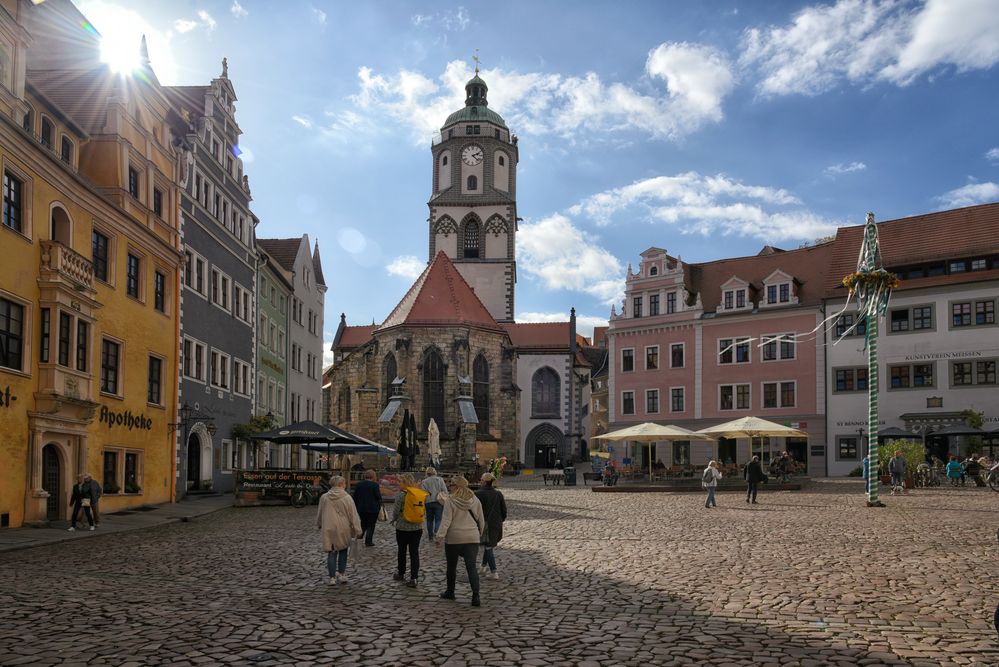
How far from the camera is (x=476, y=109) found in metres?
84.8

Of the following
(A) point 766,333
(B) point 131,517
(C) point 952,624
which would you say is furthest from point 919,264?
(C) point 952,624

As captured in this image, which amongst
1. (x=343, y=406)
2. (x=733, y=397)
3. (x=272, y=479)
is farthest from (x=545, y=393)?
(x=272, y=479)

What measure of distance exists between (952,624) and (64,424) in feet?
66.1

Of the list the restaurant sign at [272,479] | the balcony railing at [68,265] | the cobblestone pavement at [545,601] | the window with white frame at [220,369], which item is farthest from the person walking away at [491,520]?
the window with white frame at [220,369]

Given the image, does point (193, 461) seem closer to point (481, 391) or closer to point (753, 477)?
point (753, 477)

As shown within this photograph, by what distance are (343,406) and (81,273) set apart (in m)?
43.3

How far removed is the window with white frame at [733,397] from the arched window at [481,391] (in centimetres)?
1553

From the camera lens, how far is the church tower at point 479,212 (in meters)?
81.6

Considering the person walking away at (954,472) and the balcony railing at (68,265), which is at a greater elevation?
the balcony railing at (68,265)

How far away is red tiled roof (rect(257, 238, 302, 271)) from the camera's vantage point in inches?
1923

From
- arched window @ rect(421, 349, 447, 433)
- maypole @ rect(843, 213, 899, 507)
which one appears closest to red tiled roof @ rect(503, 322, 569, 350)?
arched window @ rect(421, 349, 447, 433)

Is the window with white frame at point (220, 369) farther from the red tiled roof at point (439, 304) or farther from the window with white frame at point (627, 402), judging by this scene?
the window with white frame at point (627, 402)

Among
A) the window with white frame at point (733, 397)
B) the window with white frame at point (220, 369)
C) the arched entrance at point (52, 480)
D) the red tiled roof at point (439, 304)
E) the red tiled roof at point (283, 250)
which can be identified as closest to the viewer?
the arched entrance at point (52, 480)

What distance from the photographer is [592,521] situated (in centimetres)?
2283
